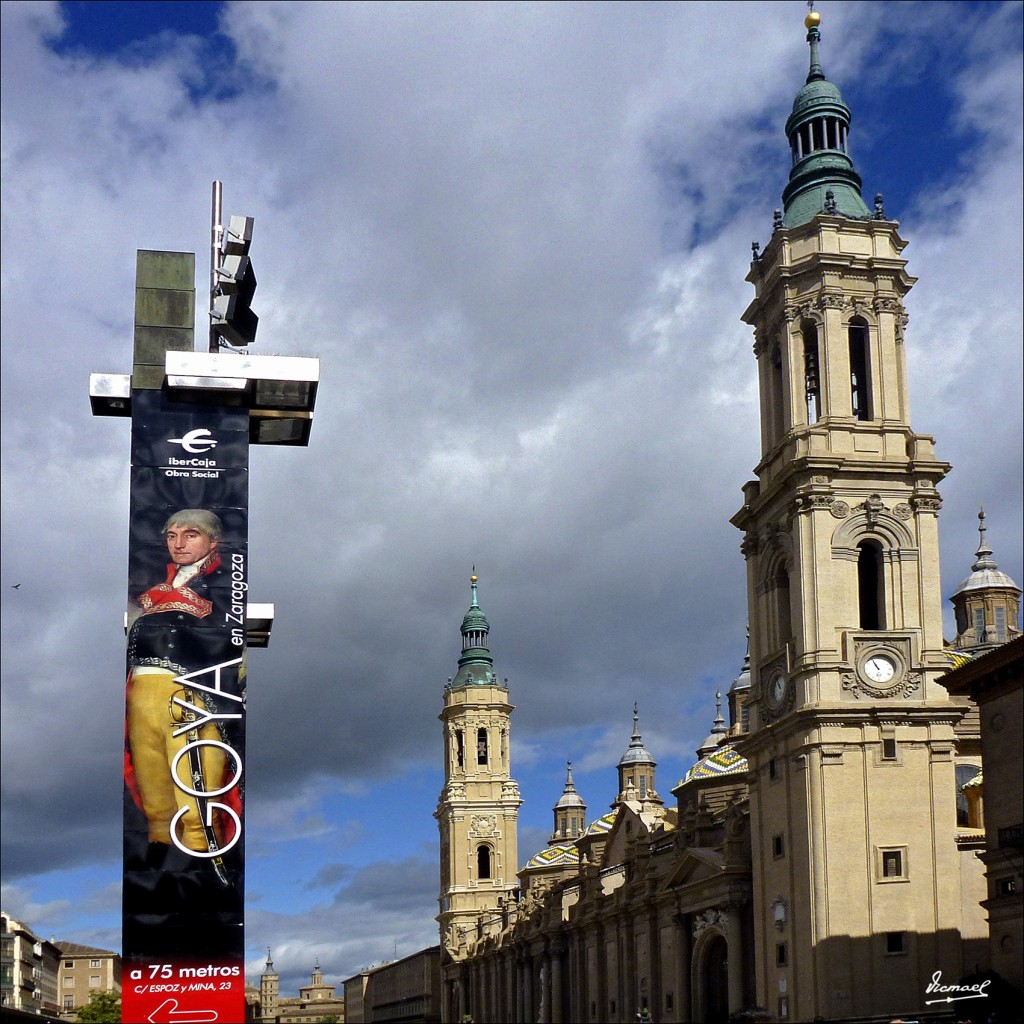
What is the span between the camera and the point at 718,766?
94.8 meters

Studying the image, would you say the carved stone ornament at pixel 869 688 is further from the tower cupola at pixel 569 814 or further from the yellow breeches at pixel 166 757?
the tower cupola at pixel 569 814

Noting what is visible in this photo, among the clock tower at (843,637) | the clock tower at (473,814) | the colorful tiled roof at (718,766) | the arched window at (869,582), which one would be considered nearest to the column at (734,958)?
the clock tower at (843,637)

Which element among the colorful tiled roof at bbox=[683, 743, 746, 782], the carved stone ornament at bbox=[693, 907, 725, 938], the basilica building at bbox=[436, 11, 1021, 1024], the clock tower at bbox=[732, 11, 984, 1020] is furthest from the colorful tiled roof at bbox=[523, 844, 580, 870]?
the clock tower at bbox=[732, 11, 984, 1020]

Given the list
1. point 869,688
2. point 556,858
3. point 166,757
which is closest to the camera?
point 166,757

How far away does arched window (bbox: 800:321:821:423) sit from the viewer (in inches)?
2781

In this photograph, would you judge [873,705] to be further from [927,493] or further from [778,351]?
[778,351]

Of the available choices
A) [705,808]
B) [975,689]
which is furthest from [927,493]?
[705,808]

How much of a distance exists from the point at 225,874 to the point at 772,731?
28305mm

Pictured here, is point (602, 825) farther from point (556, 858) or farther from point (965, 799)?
point (965, 799)

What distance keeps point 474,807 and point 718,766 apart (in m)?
52.7

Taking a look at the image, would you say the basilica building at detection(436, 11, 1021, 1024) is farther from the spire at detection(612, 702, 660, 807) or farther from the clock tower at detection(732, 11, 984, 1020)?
the spire at detection(612, 702, 660, 807)

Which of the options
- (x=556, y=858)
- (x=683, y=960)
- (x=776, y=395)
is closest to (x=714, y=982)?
(x=683, y=960)

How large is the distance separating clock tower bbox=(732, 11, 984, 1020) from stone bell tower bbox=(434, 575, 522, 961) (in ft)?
246

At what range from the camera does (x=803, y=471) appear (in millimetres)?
67812
